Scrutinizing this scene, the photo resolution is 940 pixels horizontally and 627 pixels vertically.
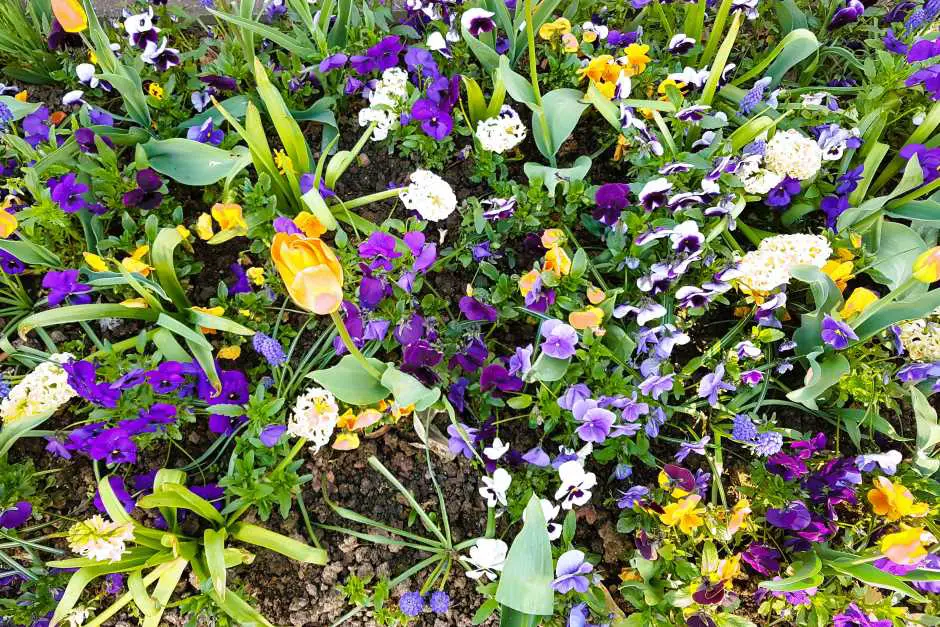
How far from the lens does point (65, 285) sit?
154 centimetres

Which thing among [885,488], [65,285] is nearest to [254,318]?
[65,285]

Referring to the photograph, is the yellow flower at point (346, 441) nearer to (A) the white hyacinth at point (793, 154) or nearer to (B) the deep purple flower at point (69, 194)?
(B) the deep purple flower at point (69, 194)

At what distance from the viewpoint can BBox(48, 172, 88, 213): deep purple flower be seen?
1569mm

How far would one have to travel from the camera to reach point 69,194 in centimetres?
159

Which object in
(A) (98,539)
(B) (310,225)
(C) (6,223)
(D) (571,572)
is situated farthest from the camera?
(B) (310,225)

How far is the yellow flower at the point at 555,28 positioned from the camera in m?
1.73

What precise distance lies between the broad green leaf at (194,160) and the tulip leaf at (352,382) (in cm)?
58

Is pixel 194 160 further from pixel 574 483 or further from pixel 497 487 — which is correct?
pixel 574 483

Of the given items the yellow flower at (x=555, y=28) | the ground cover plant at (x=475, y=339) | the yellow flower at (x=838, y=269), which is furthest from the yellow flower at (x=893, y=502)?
the yellow flower at (x=555, y=28)

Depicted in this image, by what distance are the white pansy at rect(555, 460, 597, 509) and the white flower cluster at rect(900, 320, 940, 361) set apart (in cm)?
85

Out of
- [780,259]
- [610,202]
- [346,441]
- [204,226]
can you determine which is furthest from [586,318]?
[204,226]

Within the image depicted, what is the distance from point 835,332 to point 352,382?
3.46ft

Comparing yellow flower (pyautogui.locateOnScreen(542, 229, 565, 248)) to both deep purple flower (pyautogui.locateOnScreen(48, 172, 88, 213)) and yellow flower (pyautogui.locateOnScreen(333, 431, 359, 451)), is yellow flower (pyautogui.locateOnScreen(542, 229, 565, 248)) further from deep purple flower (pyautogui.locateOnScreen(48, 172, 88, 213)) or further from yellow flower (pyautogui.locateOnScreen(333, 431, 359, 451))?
deep purple flower (pyautogui.locateOnScreen(48, 172, 88, 213))

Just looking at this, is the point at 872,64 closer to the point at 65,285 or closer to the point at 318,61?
the point at 318,61
